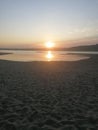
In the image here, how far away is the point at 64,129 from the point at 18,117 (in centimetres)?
193

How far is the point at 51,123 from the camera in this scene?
654 cm

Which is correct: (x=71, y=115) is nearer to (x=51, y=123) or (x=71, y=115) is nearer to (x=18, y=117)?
(x=51, y=123)

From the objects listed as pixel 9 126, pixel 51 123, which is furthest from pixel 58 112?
pixel 9 126

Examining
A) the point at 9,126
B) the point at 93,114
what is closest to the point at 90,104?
the point at 93,114

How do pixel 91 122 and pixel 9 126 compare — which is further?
pixel 91 122

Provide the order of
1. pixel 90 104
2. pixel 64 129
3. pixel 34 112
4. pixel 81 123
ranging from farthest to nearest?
pixel 90 104 → pixel 34 112 → pixel 81 123 → pixel 64 129

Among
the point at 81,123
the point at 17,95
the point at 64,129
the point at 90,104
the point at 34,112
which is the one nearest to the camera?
the point at 64,129

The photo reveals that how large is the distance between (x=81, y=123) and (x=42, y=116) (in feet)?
5.03

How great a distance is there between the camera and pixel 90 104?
863 cm

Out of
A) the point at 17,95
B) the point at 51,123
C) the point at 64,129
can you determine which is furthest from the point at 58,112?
the point at 17,95

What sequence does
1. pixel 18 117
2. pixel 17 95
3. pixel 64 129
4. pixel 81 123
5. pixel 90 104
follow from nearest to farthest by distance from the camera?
pixel 64 129 → pixel 81 123 → pixel 18 117 → pixel 90 104 → pixel 17 95

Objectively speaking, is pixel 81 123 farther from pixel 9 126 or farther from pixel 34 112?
pixel 9 126

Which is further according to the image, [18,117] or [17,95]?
[17,95]

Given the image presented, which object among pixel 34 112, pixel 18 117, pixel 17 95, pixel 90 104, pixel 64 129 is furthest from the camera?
pixel 17 95
